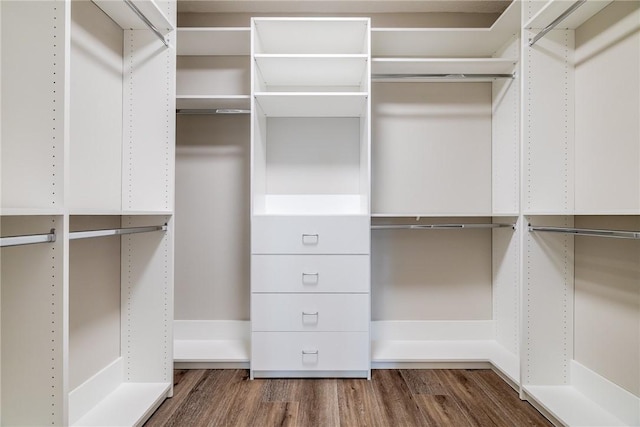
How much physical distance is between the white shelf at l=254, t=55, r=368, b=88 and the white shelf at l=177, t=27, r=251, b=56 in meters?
0.24

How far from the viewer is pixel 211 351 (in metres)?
2.23

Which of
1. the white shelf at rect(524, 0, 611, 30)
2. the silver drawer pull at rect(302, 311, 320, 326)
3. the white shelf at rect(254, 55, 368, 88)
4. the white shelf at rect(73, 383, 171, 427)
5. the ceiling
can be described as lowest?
the white shelf at rect(73, 383, 171, 427)

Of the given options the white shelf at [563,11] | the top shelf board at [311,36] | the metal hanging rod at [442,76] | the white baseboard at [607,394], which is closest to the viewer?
the white baseboard at [607,394]

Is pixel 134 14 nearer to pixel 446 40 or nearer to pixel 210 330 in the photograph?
pixel 446 40

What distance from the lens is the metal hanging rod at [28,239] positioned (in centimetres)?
91

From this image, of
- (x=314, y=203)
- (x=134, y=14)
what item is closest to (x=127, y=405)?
(x=314, y=203)

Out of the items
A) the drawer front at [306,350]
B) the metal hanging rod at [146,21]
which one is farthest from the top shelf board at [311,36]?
the drawer front at [306,350]

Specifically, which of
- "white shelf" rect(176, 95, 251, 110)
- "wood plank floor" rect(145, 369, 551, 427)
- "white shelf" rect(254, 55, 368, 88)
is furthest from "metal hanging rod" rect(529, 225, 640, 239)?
"white shelf" rect(176, 95, 251, 110)

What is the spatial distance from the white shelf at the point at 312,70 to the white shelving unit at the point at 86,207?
565mm

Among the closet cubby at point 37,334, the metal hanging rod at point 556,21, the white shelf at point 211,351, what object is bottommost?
the white shelf at point 211,351

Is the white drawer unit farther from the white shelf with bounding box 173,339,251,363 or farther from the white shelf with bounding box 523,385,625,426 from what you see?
the white shelf with bounding box 523,385,625,426

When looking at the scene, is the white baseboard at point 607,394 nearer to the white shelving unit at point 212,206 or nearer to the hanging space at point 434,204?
the hanging space at point 434,204

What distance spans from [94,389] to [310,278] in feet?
3.68

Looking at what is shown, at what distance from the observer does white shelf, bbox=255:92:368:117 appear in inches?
79.4
